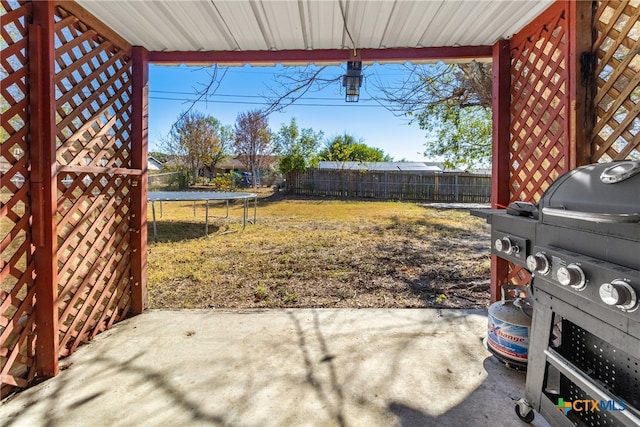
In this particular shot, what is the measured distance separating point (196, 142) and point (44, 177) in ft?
63.6

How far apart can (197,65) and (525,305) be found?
10.6ft

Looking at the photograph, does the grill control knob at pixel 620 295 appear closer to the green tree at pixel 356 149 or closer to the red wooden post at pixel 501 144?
the red wooden post at pixel 501 144

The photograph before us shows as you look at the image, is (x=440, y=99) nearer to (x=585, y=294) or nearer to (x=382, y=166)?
(x=585, y=294)

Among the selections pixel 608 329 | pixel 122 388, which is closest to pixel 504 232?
pixel 608 329

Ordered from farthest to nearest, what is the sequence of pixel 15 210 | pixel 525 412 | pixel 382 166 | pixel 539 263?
pixel 382 166 → pixel 15 210 → pixel 525 412 → pixel 539 263

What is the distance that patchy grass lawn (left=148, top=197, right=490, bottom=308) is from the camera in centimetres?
333

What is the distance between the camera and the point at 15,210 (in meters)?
1.71

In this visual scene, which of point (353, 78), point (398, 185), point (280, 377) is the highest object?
point (353, 78)

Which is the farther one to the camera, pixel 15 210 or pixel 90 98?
pixel 90 98

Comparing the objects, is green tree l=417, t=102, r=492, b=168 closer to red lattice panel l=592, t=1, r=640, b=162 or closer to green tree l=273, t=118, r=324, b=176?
red lattice panel l=592, t=1, r=640, b=162

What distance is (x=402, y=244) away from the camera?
19.4 ft

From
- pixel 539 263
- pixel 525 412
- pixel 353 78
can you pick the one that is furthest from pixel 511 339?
pixel 353 78

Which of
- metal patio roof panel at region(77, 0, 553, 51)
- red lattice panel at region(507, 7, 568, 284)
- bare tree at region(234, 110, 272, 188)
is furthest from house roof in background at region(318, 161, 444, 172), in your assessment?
metal patio roof panel at region(77, 0, 553, 51)

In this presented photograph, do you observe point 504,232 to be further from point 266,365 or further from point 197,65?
point 197,65
